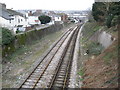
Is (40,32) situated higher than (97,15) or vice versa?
(97,15)

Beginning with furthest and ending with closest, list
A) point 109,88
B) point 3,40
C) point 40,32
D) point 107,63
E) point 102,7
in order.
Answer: point 40,32 → point 102,7 → point 3,40 → point 107,63 → point 109,88

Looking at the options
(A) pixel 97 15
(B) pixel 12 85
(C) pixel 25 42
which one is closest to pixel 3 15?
(C) pixel 25 42

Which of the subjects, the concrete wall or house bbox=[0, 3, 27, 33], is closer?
the concrete wall

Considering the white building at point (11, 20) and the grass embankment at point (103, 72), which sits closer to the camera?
the grass embankment at point (103, 72)

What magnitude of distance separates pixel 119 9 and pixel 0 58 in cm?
1600

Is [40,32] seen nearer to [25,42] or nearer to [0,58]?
[25,42]

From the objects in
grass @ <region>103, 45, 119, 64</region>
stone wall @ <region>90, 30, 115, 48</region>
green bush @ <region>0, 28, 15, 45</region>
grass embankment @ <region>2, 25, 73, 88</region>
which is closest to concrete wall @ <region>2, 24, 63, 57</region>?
green bush @ <region>0, 28, 15, 45</region>

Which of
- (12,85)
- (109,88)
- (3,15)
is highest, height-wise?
(3,15)

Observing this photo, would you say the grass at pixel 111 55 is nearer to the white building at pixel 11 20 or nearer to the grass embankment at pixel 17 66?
the grass embankment at pixel 17 66

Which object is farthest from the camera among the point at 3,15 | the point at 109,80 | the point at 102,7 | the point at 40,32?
the point at 3,15

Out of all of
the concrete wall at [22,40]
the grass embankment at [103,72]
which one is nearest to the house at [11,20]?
the concrete wall at [22,40]

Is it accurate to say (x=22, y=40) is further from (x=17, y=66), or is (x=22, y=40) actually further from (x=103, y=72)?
(x=103, y=72)

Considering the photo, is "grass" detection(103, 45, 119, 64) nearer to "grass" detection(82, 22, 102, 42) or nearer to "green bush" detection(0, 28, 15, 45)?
"green bush" detection(0, 28, 15, 45)

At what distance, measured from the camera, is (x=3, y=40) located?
2300 centimetres
